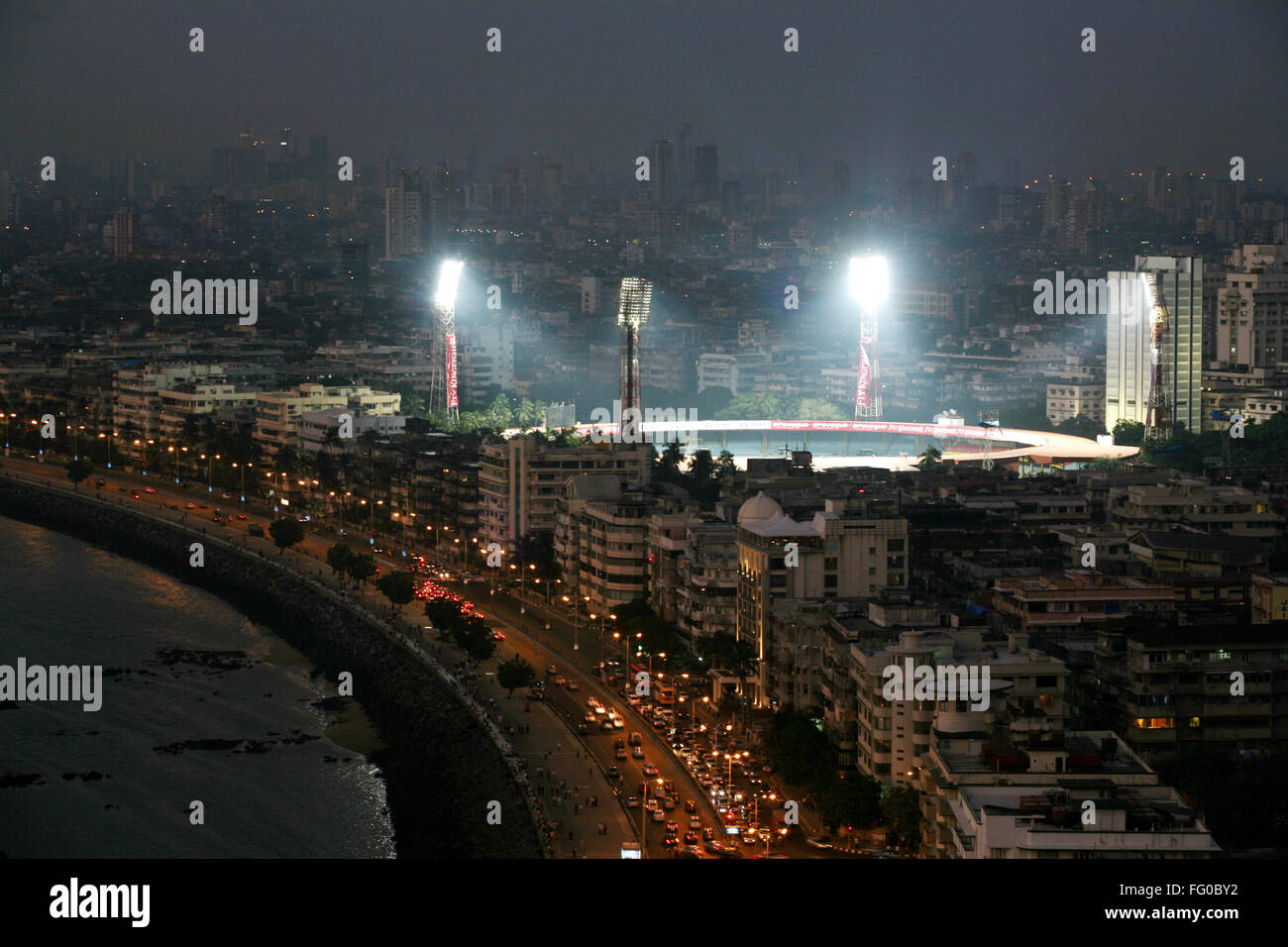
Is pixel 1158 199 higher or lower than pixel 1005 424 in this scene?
higher

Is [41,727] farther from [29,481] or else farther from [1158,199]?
[1158,199]

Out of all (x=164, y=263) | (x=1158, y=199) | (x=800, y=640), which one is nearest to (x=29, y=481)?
(x=800, y=640)

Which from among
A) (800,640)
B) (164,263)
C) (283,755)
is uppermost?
(164,263)

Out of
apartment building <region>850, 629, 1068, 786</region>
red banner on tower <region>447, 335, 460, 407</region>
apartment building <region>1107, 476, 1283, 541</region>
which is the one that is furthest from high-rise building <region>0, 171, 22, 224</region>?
apartment building <region>850, 629, 1068, 786</region>

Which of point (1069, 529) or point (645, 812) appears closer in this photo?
point (645, 812)

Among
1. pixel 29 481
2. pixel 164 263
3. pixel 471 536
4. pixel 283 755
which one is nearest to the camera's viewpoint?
pixel 283 755

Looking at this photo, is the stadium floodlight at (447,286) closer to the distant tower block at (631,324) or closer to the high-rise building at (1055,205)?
the distant tower block at (631,324)

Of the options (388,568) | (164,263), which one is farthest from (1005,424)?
(164,263)

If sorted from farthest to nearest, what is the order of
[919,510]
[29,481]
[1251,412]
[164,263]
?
[164,263] < [1251,412] < [29,481] < [919,510]

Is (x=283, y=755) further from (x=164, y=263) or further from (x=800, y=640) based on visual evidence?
(x=164, y=263)
